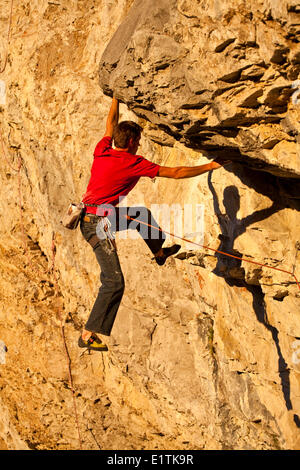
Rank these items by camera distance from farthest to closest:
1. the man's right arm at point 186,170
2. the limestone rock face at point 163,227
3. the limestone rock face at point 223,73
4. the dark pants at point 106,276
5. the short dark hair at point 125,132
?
1. the dark pants at point 106,276
2. the short dark hair at point 125,132
3. the man's right arm at point 186,170
4. the limestone rock face at point 163,227
5. the limestone rock face at point 223,73

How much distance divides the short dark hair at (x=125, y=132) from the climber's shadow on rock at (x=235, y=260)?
1137 millimetres

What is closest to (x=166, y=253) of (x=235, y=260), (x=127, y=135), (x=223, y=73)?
(x=235, y=260)

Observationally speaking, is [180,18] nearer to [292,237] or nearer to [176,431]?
[292,237]

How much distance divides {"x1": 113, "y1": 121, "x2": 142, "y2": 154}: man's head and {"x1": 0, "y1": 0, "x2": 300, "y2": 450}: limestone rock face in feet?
1.00

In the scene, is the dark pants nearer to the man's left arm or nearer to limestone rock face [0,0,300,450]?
the man's left arm

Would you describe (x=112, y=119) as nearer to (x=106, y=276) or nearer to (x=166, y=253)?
(x=106, y=276)

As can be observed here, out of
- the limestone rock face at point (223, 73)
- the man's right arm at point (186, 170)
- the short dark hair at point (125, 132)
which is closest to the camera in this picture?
the limestone rock face at point (223, 73)

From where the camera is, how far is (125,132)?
215 inches

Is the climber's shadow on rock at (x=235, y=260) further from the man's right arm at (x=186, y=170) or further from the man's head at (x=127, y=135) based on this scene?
the man's head at (x=127, y=135)

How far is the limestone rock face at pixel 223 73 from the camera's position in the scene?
4.13 meters

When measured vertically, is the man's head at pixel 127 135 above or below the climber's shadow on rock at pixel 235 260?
above

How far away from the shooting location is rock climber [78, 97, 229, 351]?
5453mm

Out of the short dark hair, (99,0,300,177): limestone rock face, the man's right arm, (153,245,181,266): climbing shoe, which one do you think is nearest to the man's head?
the short dark hair

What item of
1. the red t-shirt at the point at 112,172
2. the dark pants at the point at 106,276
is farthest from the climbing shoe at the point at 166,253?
the red t-shirt at the point at 112,172
